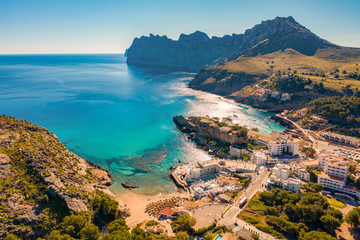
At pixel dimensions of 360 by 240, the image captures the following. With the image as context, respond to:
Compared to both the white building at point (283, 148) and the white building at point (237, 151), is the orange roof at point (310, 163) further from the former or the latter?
the white building at point (237, 151)

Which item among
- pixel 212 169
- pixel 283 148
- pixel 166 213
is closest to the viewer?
pixel 166 213

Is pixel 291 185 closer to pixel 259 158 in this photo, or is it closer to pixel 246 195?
pixel 246 195

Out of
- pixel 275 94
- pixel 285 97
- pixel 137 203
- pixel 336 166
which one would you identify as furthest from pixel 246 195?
pixel 275 94

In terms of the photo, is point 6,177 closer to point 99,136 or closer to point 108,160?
point 108,160

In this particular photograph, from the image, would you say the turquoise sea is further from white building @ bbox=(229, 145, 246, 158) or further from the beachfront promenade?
the beachfront promenade

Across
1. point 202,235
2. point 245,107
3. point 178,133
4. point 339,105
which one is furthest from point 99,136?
point 339,105

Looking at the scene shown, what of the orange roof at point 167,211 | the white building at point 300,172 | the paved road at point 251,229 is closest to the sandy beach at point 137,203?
the orange roof at point 167,211
